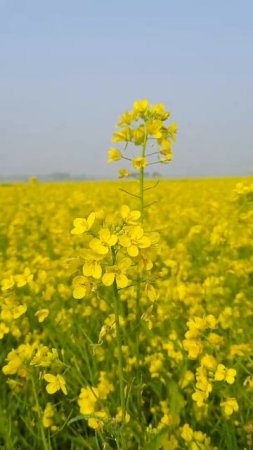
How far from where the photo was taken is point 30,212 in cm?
790

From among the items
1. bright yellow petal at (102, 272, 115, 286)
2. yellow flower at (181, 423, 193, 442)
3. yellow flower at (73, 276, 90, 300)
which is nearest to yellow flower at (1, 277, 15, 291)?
yellow flower at (73, 276, 90, 300)

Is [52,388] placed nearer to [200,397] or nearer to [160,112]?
[200,397]

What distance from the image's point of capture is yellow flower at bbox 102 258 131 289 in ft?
4.06

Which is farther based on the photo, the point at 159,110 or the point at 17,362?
the point at 159,110

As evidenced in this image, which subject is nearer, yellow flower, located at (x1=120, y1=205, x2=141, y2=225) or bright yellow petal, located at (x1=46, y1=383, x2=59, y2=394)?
yellow flower, located at (x1=120, y1=205, x2=141, y2=225)

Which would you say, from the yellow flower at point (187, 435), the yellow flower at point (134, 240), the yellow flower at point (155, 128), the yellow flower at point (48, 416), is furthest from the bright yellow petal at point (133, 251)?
the yellow flower at point (48, 416)

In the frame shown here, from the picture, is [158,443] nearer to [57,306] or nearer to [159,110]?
[159,110]

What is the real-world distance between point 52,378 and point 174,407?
0.63m

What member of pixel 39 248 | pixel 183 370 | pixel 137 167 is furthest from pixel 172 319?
pixel 39 248

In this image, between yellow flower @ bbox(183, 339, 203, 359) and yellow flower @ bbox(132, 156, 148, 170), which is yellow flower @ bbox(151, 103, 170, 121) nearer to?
yellow flower @ bbox(132, 156, 148, 170)

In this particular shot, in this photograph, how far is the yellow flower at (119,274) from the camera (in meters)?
1.24

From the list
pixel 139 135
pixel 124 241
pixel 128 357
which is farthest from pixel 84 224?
pixel 128 357

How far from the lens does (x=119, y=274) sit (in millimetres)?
1265

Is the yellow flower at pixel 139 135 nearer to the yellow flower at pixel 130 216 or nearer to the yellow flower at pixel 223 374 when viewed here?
the yellow flower at pixel 130 216
